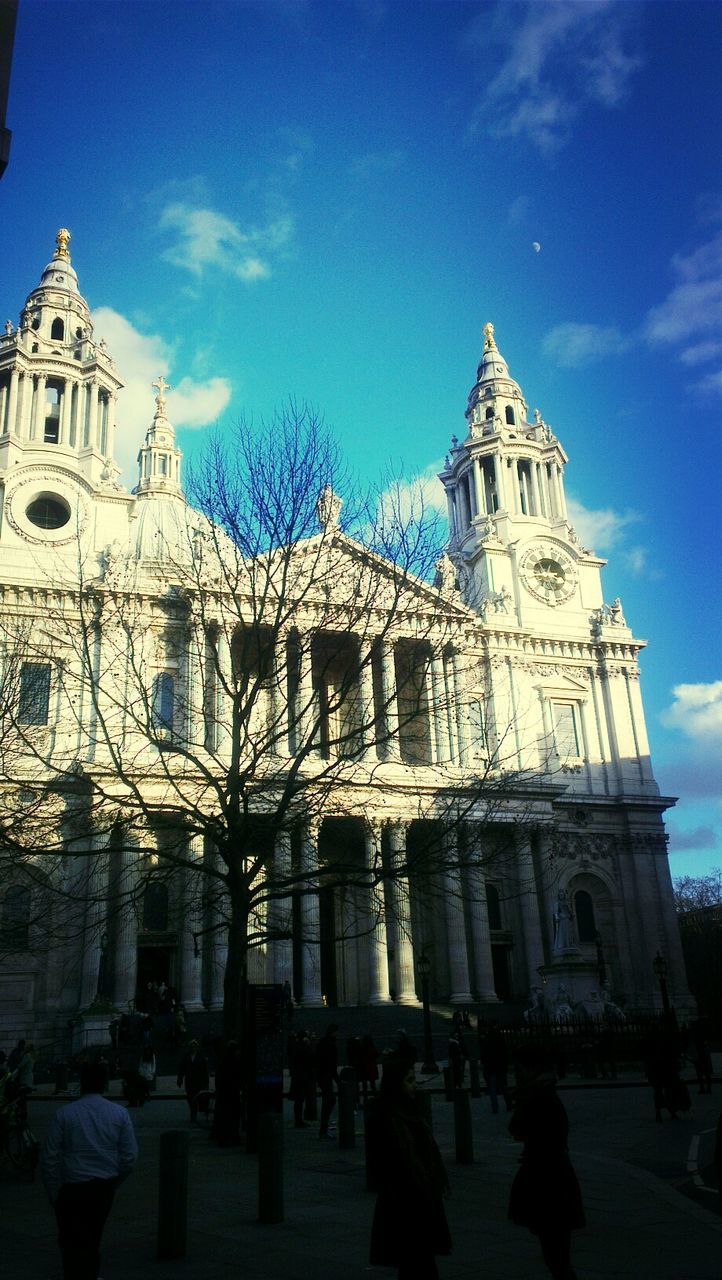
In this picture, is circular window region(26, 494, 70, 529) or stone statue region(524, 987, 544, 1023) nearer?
stone statue region(524, 987, 544, 1023)

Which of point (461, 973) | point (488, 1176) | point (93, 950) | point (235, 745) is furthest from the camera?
point (461, 973)

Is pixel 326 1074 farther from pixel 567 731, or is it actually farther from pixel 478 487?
pixel 478 487

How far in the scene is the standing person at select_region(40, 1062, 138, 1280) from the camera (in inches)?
270

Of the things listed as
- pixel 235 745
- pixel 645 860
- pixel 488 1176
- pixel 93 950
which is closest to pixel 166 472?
pixel 93 950

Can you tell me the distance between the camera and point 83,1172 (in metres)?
6.86

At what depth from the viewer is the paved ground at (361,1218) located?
8.73 m

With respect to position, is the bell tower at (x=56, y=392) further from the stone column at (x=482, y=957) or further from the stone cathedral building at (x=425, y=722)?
the stone column at (x=482, y=957)

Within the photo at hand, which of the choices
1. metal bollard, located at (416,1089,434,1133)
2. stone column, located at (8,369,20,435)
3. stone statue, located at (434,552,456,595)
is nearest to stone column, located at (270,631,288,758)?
metal bollard, located at (416,1089,434,1133)

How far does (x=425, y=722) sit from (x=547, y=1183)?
3735cm

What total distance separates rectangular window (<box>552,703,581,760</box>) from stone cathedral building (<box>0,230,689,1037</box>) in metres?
0.11

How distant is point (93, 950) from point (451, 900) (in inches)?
570

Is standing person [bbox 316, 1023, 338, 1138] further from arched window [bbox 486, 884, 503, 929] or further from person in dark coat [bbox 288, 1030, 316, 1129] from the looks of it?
arched window [bbox 486, 884, 503, 929]

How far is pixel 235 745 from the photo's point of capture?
68.9ft

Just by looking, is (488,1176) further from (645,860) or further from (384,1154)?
(645,860)
